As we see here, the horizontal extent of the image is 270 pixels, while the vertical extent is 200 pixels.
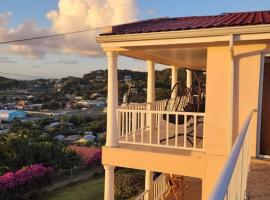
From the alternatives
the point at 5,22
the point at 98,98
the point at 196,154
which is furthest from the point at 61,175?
the point at 98,98

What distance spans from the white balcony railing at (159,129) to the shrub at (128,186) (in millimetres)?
6282

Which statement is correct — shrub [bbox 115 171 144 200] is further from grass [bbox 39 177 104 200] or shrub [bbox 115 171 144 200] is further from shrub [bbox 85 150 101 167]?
shrub [bbox 85 150 101 167]

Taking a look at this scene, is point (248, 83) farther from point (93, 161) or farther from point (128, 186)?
point (93, 161)

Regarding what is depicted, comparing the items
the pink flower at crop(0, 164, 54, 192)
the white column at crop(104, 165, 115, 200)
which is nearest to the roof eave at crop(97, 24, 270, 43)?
the white column at crop(104, 165, 115, 200)

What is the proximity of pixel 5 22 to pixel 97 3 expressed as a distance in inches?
543

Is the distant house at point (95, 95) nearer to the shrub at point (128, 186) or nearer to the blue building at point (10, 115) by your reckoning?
the blue building at point (10, 115)

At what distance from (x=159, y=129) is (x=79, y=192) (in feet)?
50.2

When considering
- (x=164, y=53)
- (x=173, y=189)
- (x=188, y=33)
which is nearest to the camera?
(x=188, y=33)

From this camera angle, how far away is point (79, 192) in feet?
69.7

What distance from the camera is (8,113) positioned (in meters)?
74.4

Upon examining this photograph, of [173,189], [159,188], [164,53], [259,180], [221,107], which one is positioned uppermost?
[164,53]

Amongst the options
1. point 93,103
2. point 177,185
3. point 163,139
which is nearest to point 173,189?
point 177,185

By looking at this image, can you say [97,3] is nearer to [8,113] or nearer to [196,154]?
[196,154]

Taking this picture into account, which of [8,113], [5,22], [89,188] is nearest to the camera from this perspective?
[89,188]
